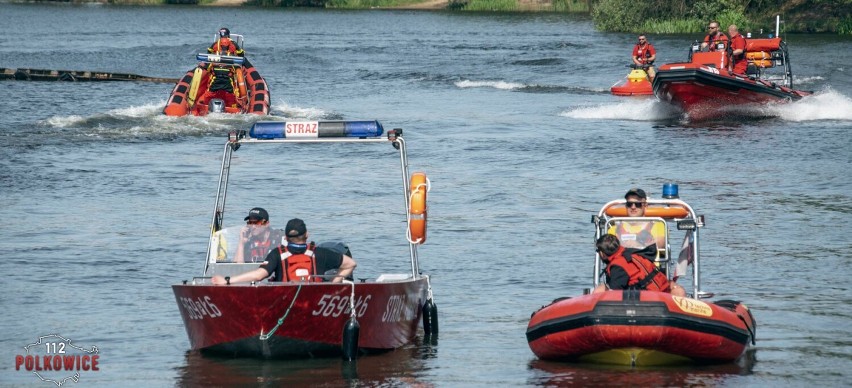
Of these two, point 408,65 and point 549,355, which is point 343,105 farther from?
point 549,355

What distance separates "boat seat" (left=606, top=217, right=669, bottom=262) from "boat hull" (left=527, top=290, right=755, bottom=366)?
2.50 feet

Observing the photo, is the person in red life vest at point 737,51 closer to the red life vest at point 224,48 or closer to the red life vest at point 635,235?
the red life vest at point 224,48

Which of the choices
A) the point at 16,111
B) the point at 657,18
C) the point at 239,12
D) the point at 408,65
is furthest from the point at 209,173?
the point at 239,12

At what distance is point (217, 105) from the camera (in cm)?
2916

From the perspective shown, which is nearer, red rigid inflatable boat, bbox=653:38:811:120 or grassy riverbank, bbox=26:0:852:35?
red rigid inflatable boat, bbox=653:38:811:120

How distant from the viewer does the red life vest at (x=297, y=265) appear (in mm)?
10602

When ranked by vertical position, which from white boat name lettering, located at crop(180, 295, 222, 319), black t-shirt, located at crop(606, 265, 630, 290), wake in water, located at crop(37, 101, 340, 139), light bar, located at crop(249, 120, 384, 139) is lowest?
wake in water, located at crop(37, 101, 340, 139)

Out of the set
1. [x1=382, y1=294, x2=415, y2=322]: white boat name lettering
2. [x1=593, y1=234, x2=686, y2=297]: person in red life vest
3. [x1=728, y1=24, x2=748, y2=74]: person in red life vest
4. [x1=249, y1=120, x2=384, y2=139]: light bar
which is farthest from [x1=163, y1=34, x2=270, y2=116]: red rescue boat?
[x1=593, y1=234, x2=686, y2=297]: person in red life vest

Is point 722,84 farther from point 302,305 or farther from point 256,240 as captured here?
point 302,305

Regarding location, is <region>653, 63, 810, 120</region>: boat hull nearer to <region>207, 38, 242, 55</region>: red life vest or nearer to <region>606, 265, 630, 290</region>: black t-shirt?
<region>207, 38, 242, 55</region>: red life vest

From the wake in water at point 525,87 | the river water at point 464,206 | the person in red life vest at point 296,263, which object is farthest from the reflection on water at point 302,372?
the wake in water at point 525,87

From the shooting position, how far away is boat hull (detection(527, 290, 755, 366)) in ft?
33.1

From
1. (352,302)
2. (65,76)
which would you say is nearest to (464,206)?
(352,302)

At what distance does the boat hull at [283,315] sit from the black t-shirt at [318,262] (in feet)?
1.30
